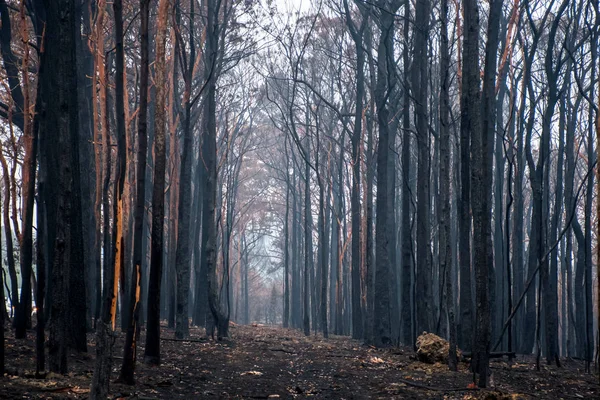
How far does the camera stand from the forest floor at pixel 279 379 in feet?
20.1

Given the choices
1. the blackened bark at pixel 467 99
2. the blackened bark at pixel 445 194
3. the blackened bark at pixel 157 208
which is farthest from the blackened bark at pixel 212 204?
the blackened bark at pixel 467 99

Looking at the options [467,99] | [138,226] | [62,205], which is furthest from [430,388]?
[62,205]

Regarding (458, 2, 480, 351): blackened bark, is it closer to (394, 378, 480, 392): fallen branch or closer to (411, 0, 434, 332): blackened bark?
(394, 378, 480, 392): fallen branch

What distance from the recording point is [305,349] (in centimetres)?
1349

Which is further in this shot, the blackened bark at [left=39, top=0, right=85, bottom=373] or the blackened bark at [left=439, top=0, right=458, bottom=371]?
the blackened bark at [left=439, top=0, right=458, bottom=371]

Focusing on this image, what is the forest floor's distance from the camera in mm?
6125

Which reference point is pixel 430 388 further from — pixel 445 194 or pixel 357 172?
pixel 357 172

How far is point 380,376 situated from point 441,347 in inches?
67.3

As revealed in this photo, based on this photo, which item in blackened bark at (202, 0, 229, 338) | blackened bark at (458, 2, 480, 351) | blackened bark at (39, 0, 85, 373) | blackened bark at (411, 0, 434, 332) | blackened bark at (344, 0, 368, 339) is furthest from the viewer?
blackened bark at (344, 0, 368, 339)

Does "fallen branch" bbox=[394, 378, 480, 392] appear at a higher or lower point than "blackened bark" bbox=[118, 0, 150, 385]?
lower

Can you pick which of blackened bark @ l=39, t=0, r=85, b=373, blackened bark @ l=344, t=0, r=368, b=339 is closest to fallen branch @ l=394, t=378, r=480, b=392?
blackened bark @ l=39, t=0, r=85, b=373

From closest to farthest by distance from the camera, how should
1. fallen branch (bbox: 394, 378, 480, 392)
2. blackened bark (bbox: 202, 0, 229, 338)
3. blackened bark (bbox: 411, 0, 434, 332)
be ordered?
fallen branch (bbox: 394, 378, 480, 392), blackened bark (bbox: 411, 0, 434, 332), blackened bark (bbox: 202, 0, 229, 338)

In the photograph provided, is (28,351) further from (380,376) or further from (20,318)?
(380,376)

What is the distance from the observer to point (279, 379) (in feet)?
27.1
